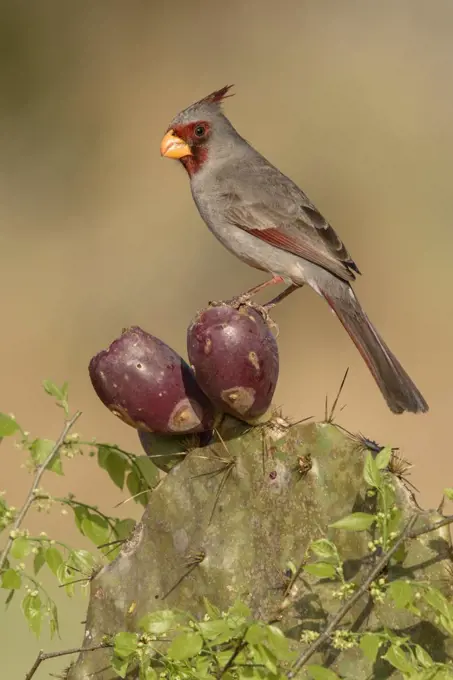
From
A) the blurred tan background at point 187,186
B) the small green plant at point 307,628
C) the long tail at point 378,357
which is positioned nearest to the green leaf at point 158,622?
the small green plant at point 307,628

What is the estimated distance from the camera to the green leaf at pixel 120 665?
7.45ft

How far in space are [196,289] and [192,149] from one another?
5.45 metres

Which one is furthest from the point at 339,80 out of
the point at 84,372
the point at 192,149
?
the point at 192,149

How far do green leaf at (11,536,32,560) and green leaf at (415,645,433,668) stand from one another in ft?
2.85

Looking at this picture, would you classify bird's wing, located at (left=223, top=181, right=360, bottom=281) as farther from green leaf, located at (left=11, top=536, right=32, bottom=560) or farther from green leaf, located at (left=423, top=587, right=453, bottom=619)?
green leaf, located at (left=423, top=587, right=453, bottom=619)

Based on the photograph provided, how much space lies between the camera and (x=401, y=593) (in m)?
2.06

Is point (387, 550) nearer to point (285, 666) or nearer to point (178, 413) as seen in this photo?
point (285, 666)

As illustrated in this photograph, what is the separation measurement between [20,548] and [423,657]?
90 cm

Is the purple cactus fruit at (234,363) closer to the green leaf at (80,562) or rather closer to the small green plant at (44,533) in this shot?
the small green plant at (44,533)

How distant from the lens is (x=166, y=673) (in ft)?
7.43

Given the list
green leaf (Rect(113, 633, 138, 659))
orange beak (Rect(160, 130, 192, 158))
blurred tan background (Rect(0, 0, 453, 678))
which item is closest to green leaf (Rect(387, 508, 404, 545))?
green leaf (Rect(113, 633, 138, 659))

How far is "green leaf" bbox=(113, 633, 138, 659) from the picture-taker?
221 cm

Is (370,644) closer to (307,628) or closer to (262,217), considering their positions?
(307,628)

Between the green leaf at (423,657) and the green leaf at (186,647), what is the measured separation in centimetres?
37
